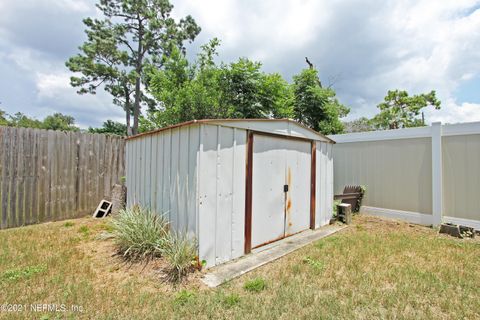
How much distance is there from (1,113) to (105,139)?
730 inches

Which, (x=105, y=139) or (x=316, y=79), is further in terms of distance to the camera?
(x=316, y=79)

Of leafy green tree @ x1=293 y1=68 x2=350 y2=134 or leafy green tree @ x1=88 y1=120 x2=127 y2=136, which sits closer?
leafy green tree @ x1=293 y1=68 x2=350 y2=134

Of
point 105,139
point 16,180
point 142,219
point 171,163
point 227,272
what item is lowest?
point 227,272

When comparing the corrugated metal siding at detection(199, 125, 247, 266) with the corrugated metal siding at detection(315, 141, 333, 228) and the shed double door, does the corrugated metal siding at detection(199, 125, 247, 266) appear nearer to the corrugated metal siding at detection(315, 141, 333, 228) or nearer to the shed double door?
the shed double door

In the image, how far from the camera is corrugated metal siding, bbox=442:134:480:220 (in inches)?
193

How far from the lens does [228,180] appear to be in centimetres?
336

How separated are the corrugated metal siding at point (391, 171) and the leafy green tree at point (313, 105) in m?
3.35

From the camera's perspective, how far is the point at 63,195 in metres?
5.27

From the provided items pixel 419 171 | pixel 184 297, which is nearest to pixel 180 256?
pixel 184 297

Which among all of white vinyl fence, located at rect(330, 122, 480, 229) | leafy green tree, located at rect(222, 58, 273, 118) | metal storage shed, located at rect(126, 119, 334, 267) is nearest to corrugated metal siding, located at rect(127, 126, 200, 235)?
metal storage shed, located at rect(126, 119, 334, 267)

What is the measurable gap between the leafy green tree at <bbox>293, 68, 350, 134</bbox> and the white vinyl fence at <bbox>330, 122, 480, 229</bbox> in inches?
133

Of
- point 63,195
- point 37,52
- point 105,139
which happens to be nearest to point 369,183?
point 105,139

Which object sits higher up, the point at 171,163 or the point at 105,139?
the point at 105,139

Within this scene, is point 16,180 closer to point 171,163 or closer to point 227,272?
point 171,163
